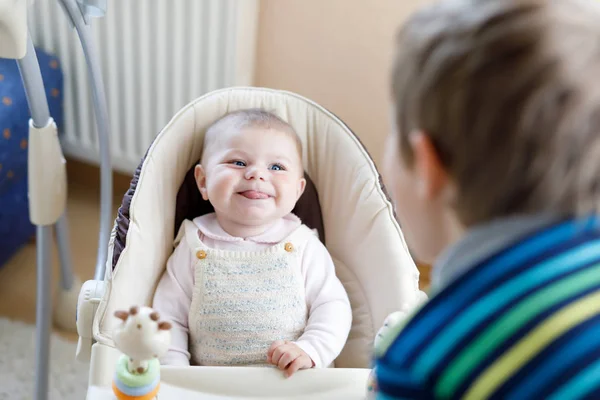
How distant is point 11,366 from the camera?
1688 mm

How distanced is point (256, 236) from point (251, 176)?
12cm

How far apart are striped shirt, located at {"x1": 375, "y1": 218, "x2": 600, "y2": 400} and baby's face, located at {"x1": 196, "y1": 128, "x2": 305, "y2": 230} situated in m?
0.69

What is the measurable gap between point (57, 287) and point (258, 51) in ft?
2.79

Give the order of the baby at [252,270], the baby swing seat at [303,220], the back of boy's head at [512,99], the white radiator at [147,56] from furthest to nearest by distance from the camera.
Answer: the white radiator at [147,56] < the baby at [252,270] < the baby swing seat at [303,220] < the back of boy's head at [512,99]

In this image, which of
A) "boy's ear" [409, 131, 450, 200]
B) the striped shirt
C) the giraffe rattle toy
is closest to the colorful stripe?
the striped shirt

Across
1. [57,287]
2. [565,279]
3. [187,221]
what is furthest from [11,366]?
[565,279]

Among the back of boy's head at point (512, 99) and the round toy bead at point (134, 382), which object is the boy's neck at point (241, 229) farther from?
the back of boy's head at point (512, 99)

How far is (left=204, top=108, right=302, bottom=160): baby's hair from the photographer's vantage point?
1.35m

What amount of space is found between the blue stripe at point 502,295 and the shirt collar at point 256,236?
2.36 feet

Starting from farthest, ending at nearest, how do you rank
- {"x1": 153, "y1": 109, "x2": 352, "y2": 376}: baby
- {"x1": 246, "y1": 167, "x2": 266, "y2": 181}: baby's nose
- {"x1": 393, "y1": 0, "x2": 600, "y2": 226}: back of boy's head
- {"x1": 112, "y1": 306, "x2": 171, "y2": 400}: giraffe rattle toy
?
{"x1": 246, "y1": 167, "x2": 266, "y2": 181}: baby's nose, {"x1": 153, "y1": 109, "x2": 352, "y2": 376}: baby, {"x1": 112, "y1": 306, "x2": 171, "y2": 400}: giraffe rattle toy, {"x1": 393, "y1": 0, "x2": 600, "y2": 226}: back of boy's head

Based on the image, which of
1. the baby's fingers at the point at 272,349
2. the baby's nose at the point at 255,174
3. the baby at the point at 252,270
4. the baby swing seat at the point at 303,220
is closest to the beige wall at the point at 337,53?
the baby swing seat at the point at 303,220

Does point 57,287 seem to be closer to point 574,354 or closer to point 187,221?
point 187,221

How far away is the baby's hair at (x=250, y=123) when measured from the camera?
135 cm

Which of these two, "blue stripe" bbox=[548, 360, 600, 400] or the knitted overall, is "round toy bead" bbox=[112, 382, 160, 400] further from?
"blue stripe" bbox=[548, 360, 600, 400]
